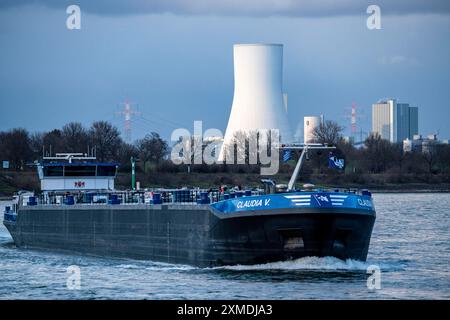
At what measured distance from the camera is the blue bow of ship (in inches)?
1989

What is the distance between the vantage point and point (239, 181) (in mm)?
108625

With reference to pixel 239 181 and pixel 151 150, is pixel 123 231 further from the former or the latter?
pixel 151 150

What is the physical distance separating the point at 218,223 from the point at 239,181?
55.7 m

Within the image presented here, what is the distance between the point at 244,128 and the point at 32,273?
9656 centimetres

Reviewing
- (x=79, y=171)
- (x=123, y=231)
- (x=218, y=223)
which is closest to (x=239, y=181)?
(x=79, y=171)

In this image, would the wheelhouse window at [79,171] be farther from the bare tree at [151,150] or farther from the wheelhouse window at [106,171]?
the bare tree at [151,150]

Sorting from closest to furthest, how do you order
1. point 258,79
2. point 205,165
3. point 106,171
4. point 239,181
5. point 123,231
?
1. point 123,231
2. point 106,171
3. point 239,181
4. point 205,165
5. point 258,79

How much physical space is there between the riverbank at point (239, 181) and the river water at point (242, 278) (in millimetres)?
29918

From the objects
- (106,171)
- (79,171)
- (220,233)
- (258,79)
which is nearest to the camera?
(220,233)

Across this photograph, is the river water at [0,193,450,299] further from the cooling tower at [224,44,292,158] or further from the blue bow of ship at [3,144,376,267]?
the cooling tower at [224,44,292,158]

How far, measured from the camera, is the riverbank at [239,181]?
364 ft

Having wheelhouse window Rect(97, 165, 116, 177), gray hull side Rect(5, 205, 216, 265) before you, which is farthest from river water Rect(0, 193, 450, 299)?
wheelhouse window Rect(97, 165, 116, 177)

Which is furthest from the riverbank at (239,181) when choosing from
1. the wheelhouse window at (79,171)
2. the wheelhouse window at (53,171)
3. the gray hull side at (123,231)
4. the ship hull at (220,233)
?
the ship hull at (220,233)

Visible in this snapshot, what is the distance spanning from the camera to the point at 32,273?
5872 centimetres
